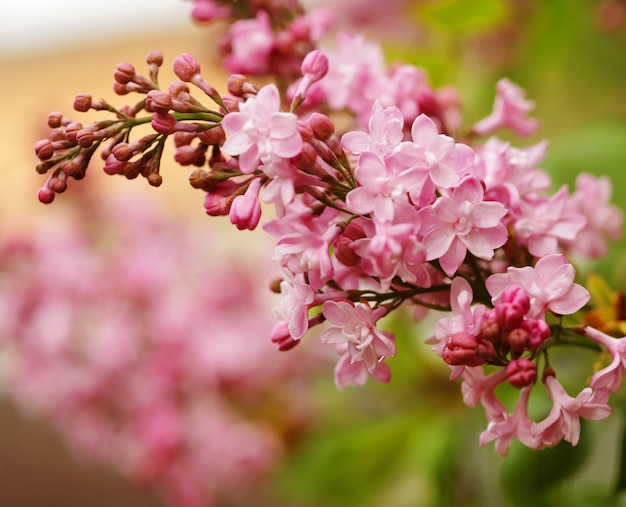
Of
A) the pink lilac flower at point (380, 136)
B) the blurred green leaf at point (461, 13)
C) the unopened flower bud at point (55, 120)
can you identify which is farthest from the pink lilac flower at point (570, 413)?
the blurred green leaf at point (461, 13)

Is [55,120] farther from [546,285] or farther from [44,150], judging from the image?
[546,285]

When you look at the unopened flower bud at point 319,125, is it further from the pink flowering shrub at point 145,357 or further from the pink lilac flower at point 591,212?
the pink flowering shrub at point 145,357

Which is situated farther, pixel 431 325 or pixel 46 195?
pixel 431 325

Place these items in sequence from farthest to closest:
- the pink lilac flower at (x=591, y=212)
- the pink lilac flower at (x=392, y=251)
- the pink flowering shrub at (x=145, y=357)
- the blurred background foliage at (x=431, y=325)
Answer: the pink flowering shrub at (x=145, y=357)
the blurred background foliage at (x=431, y=325)
the pink lilac flower at (x=591, y=212)
the pink lilac flower at (x=392, y=251)

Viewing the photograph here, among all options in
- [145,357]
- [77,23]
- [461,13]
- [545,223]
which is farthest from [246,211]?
[77,23]

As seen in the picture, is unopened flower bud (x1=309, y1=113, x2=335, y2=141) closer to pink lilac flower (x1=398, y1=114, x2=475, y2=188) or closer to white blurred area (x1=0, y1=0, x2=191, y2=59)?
pink lilac flower (x1=398, y1=114, x2=475, y2=188)
